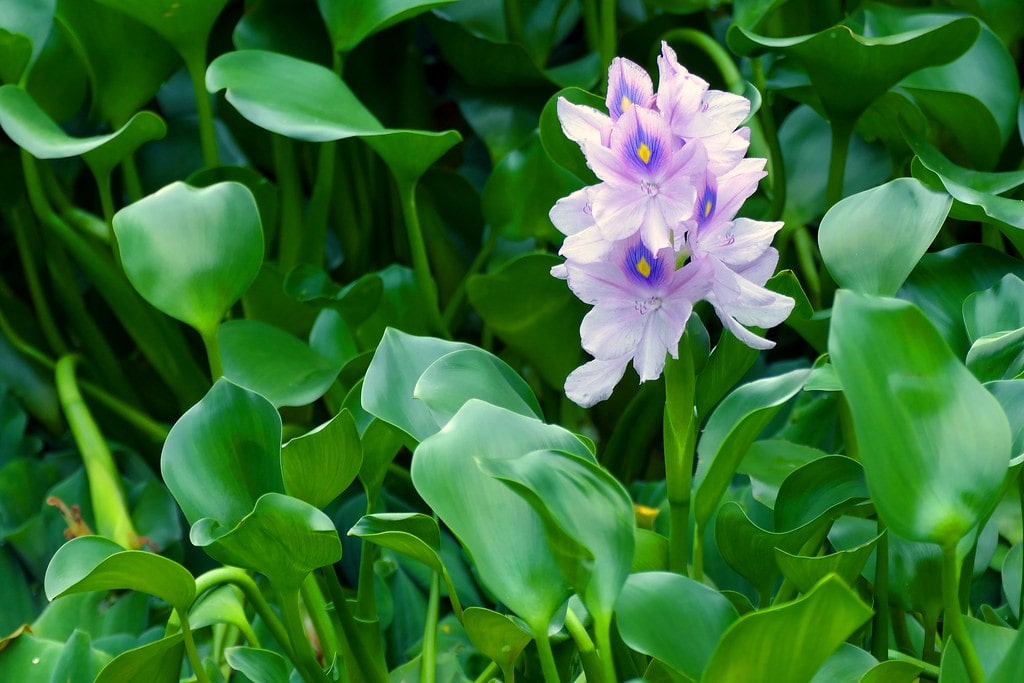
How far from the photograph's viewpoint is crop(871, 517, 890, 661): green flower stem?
476 mm

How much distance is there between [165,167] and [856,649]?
77 cm

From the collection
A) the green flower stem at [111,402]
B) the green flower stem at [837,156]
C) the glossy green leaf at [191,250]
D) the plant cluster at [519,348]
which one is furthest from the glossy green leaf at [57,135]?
the green flower stem at [837,156]

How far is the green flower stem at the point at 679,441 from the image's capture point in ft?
1.33

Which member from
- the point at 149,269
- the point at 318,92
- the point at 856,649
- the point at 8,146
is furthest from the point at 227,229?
the point at 8,146

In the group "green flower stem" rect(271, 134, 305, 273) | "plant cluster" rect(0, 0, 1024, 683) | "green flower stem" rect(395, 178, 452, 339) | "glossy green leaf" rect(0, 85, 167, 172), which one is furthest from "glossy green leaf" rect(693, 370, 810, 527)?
"green flower stem" rect(271, 134, 305, 273)

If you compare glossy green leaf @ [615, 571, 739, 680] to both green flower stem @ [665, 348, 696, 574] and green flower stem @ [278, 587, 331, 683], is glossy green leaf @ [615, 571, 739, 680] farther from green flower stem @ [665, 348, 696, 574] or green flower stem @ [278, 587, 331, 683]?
green flower stem @ [278, 587, 331, 683]

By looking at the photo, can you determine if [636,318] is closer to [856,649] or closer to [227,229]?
[856,649]

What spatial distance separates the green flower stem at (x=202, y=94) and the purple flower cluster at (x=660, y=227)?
0.48m

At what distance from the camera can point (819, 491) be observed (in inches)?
18.4

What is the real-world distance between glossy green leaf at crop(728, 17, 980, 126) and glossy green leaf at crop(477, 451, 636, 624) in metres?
0.37

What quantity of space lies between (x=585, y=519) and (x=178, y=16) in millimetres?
545

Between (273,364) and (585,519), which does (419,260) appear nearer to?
(273,364)

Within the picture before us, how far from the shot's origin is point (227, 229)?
565 mm

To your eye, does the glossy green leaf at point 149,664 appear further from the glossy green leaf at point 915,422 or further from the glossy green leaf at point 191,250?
the glossy green leaf at point 915,422
